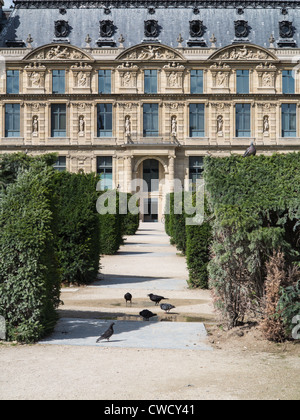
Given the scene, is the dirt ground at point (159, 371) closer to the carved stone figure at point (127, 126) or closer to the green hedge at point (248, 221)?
the green hedge at point (248, 221)

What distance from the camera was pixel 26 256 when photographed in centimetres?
851

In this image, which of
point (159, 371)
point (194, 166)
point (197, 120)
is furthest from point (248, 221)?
point (197, 120)

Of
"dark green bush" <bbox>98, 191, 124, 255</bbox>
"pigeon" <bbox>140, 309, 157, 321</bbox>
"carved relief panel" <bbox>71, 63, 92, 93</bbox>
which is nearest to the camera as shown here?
"pigeon" <bbox>140, 309, 157, 321</bbox>

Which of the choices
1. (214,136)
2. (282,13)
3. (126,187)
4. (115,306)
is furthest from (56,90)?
(115,306)

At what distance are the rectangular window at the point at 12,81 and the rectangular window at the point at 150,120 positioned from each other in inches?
483

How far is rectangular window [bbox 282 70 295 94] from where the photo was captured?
181ft

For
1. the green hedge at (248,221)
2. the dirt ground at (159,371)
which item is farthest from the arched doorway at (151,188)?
the green hedge at (248,221)

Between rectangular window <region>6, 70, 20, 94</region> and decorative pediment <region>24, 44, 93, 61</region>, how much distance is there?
1.92 meters

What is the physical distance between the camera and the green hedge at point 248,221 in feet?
27.7

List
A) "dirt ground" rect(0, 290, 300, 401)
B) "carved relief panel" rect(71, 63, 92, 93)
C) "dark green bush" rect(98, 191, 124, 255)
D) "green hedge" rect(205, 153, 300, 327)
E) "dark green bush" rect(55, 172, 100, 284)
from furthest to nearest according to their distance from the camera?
"carved relief panel" rect(71, 63, 92, 93), "dark green bush" rect(98, 191, 124, 255), "dark green bush" rect(55, 172, 100, 284), "green hedge" rect(205, 153, 300, 327), "dirt ground" rect(0, 290, 300, 401)

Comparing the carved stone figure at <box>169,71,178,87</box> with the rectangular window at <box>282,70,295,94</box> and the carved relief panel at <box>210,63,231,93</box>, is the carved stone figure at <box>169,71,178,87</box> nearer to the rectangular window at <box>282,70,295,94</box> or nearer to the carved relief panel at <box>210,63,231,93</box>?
the carved relief panel at <box>210,63,231,93</box>

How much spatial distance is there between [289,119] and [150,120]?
13304mm

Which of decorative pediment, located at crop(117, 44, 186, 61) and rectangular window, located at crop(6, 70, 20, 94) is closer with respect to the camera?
decorative pediment, located at crop(117, 44, 186, 61)

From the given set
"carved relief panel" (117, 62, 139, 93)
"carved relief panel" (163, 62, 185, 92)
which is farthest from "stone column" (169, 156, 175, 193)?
"carved relief panel" (117, 62, 139, 93)
